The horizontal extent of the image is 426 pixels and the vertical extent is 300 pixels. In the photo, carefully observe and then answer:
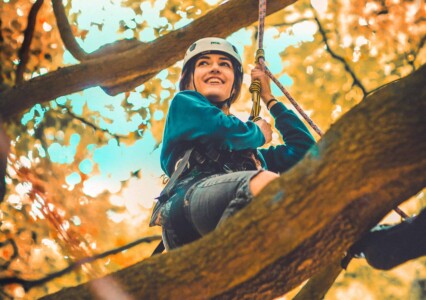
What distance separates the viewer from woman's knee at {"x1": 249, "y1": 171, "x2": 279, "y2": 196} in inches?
88.2

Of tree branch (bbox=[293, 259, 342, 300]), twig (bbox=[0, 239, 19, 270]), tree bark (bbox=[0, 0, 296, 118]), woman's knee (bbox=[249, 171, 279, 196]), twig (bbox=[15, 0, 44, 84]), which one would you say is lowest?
tree branch (bbox=[293, 259, 342, 300])

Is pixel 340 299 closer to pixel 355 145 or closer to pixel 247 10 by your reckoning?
pixel 247 10

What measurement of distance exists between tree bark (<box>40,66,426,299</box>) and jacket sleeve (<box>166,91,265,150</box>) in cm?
83

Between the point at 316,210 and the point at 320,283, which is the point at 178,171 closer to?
the point at 316,210

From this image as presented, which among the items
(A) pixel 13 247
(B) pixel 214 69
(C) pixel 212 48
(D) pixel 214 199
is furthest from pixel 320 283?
(A) pixel 13 247

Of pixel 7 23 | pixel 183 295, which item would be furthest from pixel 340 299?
pixel 7 23

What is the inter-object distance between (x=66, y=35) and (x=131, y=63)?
3.33ft

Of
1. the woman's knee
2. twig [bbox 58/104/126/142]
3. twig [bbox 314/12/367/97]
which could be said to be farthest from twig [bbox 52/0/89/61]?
the woman's knee

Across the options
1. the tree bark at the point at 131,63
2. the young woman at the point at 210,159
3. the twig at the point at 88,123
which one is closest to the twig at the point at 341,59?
the tree bark at the point at 131,63

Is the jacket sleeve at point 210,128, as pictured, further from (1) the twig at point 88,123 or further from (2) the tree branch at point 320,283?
(1) the twig at point 88,123

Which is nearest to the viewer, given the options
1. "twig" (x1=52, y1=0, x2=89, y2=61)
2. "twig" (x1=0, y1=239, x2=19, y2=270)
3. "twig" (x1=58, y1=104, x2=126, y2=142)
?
"twig" (x1=52, y1=0, x2=89, y2=61)

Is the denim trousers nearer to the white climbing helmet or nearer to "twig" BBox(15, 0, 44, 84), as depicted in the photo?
the white climbing helmet

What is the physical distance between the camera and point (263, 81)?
348 centimetres

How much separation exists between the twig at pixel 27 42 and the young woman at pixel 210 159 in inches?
115
